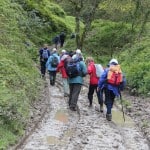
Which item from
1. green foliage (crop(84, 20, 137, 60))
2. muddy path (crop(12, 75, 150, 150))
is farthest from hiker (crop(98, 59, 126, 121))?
green foliage (crop(84, 20, 137, 60))

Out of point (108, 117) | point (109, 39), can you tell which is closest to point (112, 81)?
point (108, 117)

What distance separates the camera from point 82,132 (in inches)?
496

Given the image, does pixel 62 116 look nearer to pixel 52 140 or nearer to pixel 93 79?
pixel 93 79

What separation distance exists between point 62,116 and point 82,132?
2298 mm

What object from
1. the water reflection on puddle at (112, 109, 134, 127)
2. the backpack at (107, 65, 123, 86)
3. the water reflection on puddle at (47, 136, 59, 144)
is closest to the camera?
the water reflection on puddle at (47, 136, 59, 144)

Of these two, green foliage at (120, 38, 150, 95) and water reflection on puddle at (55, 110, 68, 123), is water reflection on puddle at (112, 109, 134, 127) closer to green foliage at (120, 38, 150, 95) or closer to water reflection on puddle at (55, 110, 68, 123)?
water reflection on puddle at (55, 110, 68, 123)

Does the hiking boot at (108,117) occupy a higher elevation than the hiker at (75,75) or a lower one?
lower

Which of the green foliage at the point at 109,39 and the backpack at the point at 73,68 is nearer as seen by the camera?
the backpack at the point at 73,68

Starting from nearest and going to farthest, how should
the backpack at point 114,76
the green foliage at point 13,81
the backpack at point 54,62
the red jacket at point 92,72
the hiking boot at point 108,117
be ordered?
the green foliage at point 13,81 < the backpack at point 114,76 < the hiking boot at point 108,117 < the red jacket at point 92,72 < the backpack at point 54,62

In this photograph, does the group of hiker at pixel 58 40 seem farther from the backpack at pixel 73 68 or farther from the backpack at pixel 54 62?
the backpack at pixel 73 68

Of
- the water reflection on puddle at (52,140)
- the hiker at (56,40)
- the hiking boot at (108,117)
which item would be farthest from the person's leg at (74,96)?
the hiker at (56,40)

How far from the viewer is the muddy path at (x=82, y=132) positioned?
11185 millimetres

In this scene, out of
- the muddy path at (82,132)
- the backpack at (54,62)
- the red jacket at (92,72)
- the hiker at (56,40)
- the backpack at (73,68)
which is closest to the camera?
the muddy path at (82,132)

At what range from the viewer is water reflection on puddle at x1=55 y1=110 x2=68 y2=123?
559 inches
